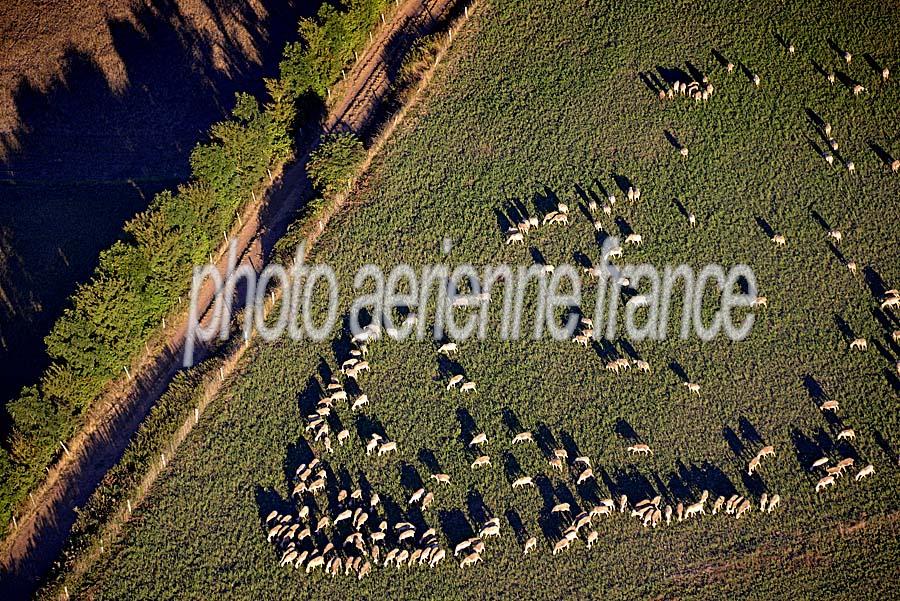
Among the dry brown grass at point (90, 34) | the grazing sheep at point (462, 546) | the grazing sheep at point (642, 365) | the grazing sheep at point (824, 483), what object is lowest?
the grazing sheep at point (824, 483)

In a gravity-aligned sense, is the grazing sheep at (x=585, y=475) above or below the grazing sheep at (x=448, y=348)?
below

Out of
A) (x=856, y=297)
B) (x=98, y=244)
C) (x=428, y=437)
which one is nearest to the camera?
(x=428, y=437)

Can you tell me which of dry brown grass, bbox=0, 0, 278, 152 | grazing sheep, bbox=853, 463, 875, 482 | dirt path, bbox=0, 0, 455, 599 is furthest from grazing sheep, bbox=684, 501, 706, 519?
dry brown grass, bbox=0, 0, 278, 152

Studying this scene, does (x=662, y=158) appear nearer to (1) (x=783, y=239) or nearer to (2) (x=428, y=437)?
(1) (x=783, y=239)

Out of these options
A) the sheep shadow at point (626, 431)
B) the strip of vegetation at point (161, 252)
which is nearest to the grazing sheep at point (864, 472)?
the sheep shadow at point (626, 431)

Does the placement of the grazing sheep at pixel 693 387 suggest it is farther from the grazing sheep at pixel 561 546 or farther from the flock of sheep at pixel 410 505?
the grazing sheep at pixel 561 546

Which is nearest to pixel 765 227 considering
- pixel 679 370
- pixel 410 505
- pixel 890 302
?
pixel 890 302

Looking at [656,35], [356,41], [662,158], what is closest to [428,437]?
[662,158]
